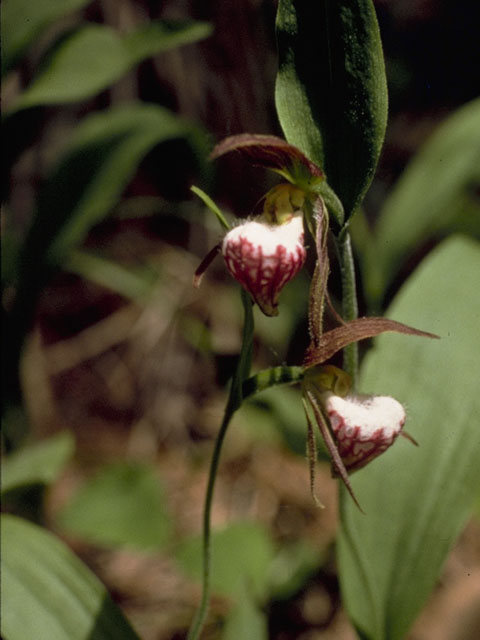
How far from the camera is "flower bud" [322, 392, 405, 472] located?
0.94 m

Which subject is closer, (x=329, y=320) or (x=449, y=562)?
(x=449, y=562)

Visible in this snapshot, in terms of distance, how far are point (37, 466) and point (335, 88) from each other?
994 millimetres

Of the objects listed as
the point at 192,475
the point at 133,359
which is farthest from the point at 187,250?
the point at 192,475

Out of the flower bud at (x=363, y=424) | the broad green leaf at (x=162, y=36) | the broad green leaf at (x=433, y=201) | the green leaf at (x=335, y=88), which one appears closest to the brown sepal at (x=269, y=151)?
the green leaf at (x=335, y=88)

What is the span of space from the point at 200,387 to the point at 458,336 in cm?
158

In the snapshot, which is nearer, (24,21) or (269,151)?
(269,151)

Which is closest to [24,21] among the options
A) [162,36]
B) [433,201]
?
[162,36]

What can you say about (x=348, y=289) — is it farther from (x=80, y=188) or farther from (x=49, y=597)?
(x=80, y=188)

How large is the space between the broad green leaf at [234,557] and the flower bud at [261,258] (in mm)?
1030

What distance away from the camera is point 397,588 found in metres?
1.17

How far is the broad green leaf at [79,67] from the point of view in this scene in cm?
163

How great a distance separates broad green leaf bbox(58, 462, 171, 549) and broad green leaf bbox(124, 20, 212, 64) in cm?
118

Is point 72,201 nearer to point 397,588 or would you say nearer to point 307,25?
point 307,25

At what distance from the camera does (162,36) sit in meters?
1.66
